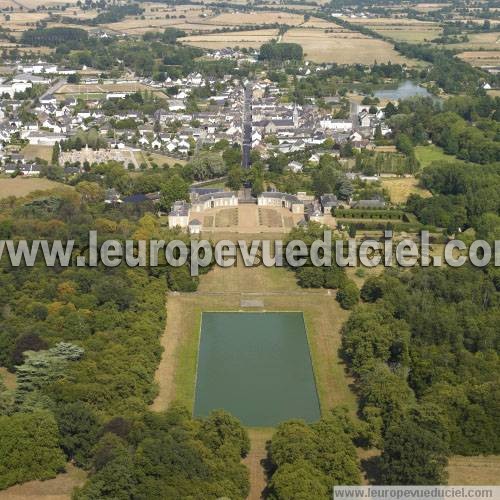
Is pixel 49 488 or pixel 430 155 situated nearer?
pixel 49 488

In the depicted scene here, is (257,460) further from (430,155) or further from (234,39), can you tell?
(234,39)

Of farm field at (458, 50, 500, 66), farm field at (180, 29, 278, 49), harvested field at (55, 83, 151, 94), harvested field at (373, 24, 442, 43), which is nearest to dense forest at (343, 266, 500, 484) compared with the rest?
harvested field at (55, 83, 151, 94)

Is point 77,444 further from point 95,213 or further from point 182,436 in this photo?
point 95,213

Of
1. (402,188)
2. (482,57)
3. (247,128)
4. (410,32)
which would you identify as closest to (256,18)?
(410,32)

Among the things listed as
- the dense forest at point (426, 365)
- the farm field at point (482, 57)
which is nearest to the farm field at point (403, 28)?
the farm field at point (482, 57)

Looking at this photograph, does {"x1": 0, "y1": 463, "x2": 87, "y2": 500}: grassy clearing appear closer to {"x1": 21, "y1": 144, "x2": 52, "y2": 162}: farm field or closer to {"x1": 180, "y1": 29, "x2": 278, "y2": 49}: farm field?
{"x1": 21, "y1": 144, "x2": 52, "y2": 162}: farm field

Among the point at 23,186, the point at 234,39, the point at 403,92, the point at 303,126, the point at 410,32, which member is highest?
the point at 410,32

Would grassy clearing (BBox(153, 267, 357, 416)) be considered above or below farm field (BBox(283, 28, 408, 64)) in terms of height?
below
